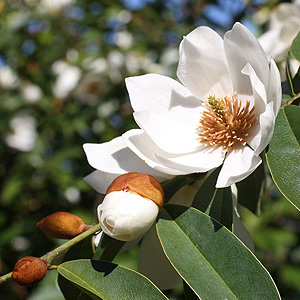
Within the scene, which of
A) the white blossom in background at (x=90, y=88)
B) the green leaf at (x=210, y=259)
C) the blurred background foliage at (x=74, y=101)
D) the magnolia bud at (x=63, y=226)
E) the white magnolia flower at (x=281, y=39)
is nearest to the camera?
the green leaf at (x=210, y=259)

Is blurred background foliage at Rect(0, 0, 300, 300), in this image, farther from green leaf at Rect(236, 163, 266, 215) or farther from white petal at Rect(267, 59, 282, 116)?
white petal at Rect(267, 59, 282, 116)

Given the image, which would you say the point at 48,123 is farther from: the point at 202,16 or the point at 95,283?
the point at 95,283

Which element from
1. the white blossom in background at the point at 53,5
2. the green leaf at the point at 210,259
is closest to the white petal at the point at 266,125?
the green leaf at the point at 210,259

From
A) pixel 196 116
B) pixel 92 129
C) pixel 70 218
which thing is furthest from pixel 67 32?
pixel 70 218

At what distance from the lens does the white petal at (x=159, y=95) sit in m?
0.95

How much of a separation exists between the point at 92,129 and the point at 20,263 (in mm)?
1990

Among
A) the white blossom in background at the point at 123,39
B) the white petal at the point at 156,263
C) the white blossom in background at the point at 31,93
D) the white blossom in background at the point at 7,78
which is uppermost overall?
the white petal at the point at 156,263

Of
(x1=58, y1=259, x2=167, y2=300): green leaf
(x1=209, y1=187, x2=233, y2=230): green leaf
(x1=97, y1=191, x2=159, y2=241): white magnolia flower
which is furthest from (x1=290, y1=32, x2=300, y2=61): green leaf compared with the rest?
(x1=58, y1=259, x2=167, y2=300): green leaf

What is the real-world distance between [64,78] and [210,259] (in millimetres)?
2380

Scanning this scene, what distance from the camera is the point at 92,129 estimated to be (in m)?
2.70

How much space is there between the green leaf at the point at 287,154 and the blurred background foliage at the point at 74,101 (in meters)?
1.41

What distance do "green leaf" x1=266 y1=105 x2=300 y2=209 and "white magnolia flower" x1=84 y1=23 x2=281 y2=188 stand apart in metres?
0.03

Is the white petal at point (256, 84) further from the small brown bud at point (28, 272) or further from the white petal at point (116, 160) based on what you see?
the small brown bud at point (28, 272)

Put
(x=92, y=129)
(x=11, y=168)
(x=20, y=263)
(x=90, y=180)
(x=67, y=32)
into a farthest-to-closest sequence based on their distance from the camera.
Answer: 1. (x=67, y=32)
2. (x=11, y=168)
3. (x=92, y=129)
4. (x=90, y=180)
5. (x=20, y=263)
